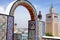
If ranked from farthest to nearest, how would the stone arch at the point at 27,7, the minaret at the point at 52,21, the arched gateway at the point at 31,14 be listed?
the minaret at the point at 52,21
the stone arch at the point at 27,7
the arched gateway at the point at 31,14

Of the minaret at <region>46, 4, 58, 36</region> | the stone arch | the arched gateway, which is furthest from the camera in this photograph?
the minaret at <region>46, 4, 58, 36</region>

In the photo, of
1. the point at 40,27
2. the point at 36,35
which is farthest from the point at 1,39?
the point at 40,27

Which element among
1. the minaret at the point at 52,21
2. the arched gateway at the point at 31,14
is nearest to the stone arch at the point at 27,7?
the arched gateway at the point at 31,14

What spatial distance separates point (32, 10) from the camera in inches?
397

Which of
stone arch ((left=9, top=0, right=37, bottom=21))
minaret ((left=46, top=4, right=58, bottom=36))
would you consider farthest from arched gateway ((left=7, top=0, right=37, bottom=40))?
minaret ((left=46, top=4, right=58, bottom=36))

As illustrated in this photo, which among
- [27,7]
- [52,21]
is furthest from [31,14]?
[52,21]

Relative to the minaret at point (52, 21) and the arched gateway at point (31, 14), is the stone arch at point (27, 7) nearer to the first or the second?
the arched gateway at point (31, 14)

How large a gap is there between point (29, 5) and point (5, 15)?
214 centimetres

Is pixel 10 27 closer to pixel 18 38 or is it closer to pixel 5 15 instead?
pixel 5 15

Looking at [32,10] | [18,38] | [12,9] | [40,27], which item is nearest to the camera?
[12,9]

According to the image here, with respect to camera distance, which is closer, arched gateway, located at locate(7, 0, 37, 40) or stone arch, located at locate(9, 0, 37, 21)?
arched gateway, located at locate(7, 0, 37, 40)

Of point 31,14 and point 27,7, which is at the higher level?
point 27,7

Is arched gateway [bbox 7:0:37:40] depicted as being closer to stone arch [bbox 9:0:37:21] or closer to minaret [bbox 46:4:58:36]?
stone arch [bbox 9:0:37:21]

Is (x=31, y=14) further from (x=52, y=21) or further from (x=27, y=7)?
(x=52, y=21)
